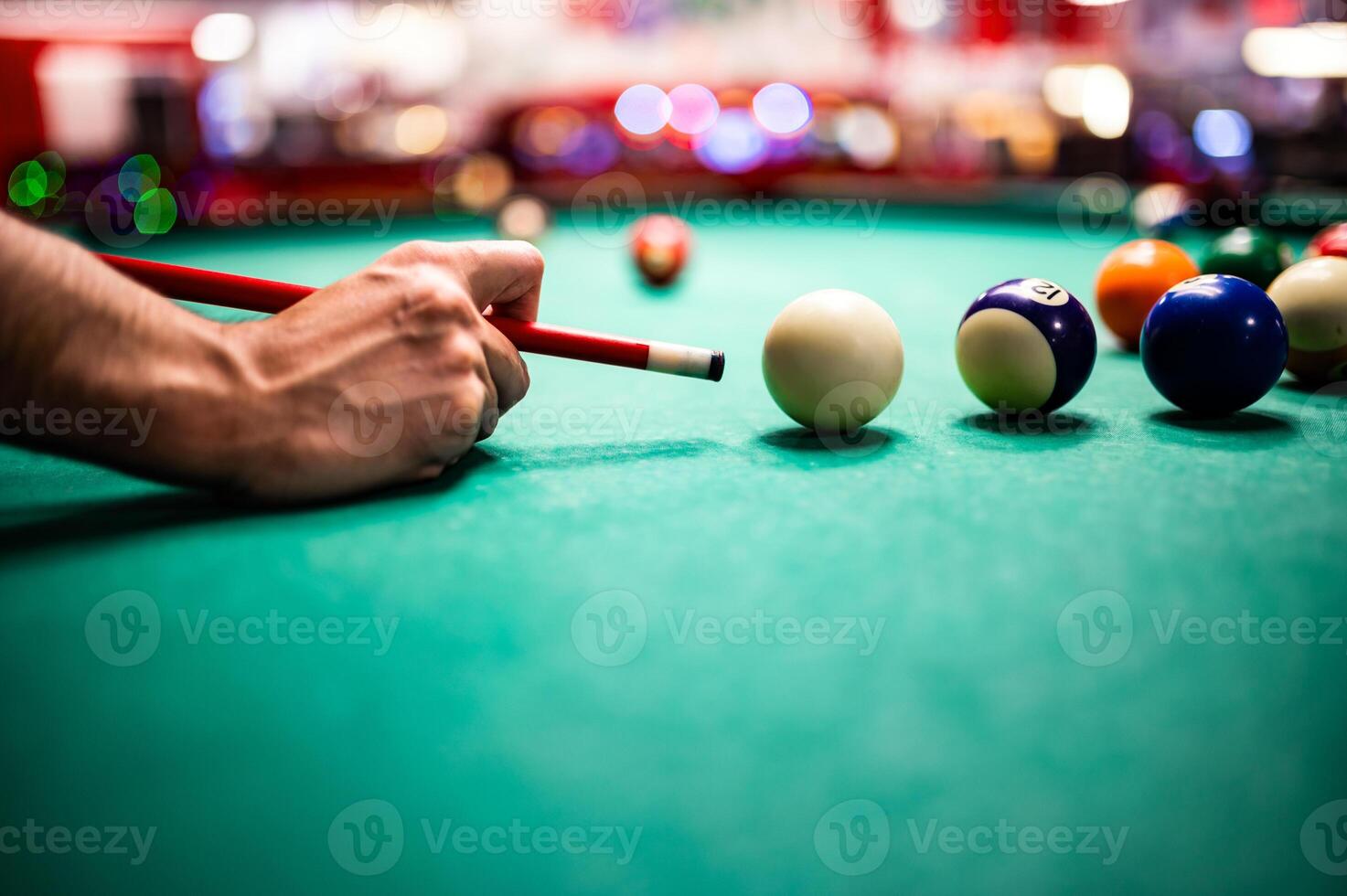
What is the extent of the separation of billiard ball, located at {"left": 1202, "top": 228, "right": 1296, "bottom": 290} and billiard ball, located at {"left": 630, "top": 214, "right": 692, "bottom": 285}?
172 cm

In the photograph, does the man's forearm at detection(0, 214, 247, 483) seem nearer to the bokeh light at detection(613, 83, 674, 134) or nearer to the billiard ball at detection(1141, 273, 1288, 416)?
the billiard ball at detection(1141, 273, 1288, 416)

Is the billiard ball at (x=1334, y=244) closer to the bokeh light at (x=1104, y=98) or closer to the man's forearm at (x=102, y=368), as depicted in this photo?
the man's forearm at (x=102, y=368)

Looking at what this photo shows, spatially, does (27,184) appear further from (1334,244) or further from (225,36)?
(1334,244)

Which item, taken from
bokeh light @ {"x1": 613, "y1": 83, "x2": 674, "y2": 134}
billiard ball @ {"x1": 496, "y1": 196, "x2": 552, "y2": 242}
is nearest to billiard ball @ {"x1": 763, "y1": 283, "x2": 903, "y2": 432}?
billiard ball @ {"x1": 496, "y1": 196, "x2": 552, "y2": 242}

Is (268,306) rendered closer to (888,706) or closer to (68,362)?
(68,362)

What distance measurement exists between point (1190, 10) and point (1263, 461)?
1125 cm

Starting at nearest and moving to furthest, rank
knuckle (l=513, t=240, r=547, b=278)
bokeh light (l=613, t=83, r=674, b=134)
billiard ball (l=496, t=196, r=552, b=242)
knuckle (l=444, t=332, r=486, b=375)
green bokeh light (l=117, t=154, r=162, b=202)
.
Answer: knuckle (l=444, t=332, r=486, b=375), knuckle (l=513, t=240, r=547, b=278), billiard ball (l=496, t=196, r=552, b=242), green bokeh light (l=117, t=154, r=162, b=202), bokeh light (l=613, t=83, r=674, b=134)

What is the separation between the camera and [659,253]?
12.1 ft

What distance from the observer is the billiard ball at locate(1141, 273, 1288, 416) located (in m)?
1.70

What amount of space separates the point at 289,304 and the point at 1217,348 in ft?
4.74

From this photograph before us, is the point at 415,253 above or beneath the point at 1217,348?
above

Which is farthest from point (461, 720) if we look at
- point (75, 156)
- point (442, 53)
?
point (442, 53)

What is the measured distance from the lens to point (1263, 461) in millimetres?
1441

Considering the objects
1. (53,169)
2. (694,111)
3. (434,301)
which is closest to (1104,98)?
(694,111)
